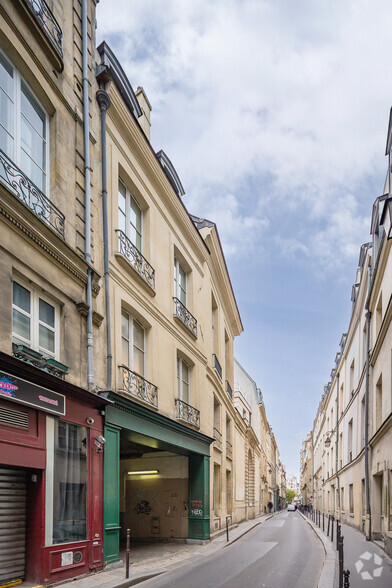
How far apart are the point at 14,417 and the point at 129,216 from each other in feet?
24.7

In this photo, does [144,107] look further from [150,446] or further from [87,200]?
[150,446]

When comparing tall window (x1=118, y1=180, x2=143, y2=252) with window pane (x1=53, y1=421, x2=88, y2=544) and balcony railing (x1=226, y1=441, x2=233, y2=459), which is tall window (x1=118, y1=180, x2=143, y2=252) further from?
balcony railing (x1=226, y1=441, x2=233, y2=459)

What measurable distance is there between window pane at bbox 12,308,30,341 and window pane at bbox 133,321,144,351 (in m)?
5.29

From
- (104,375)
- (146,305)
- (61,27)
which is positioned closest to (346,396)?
(146,305)

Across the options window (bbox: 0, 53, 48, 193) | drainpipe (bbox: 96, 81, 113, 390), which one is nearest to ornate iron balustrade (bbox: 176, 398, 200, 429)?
drainpipe (bbox: 96, 81, 113, 390)

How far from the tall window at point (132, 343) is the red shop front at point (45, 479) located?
10.1ft

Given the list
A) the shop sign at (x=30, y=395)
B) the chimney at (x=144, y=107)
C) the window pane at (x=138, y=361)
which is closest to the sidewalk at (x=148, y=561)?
the shop sign at (x=30, y=395)

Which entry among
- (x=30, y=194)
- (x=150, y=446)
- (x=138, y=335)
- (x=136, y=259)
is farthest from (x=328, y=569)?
(x=30, y=194)

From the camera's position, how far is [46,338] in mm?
9625

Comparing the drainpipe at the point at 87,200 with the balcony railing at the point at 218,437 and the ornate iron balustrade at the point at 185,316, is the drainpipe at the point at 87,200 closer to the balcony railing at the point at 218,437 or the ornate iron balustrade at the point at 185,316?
the ornate iron balustrade at the point at 185,316

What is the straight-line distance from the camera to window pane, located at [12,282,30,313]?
8.82m

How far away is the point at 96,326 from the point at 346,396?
24610mm

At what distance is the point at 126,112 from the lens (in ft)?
44.6

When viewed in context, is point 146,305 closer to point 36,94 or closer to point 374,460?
point 36,94
